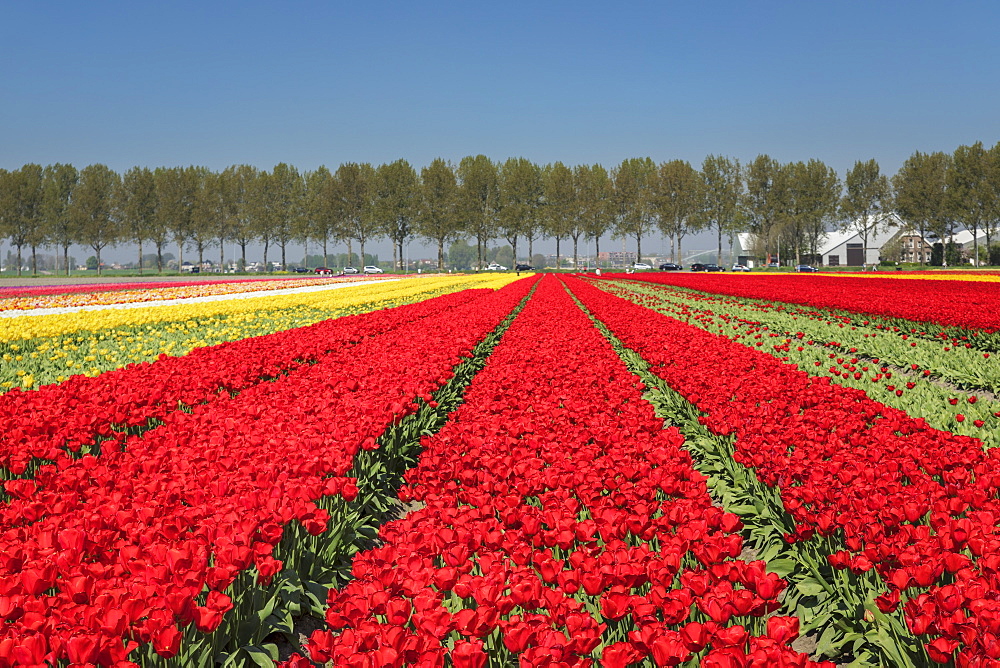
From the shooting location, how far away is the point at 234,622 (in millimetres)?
2379

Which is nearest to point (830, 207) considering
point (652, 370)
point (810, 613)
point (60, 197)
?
point (652, 370)

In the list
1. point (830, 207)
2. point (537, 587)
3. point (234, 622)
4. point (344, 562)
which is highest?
point (830, 207)

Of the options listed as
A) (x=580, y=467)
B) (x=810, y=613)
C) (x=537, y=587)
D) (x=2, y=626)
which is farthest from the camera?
(x=580, y=467)

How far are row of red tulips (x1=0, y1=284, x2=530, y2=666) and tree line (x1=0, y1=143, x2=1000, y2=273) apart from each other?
251 ft

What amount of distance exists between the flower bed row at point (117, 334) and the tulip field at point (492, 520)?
108 inches

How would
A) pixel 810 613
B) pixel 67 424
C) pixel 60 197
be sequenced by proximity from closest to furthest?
1. pixel 810 613
2. pixel 67 424
3. pixel 60 197

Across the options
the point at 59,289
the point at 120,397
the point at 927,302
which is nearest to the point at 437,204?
the point at 59,289

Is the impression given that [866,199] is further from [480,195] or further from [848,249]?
[480,195]

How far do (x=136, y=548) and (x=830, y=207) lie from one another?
89.6 m

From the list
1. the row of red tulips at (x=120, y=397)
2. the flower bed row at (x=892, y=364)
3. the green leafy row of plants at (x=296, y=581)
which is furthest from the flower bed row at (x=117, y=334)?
the flower bed row at (x=892, y=364)

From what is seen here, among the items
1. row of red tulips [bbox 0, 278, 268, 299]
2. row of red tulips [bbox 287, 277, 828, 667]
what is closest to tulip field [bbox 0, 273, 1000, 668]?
row of red tulips [bbox 287, 277, 828, 667]

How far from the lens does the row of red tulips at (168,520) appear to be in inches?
76.5

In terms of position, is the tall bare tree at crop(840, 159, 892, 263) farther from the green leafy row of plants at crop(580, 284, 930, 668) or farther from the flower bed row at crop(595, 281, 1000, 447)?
the green leafy row of plants at crop(580, 284, 930, 668)

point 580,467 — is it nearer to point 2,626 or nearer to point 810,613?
point 810,613
